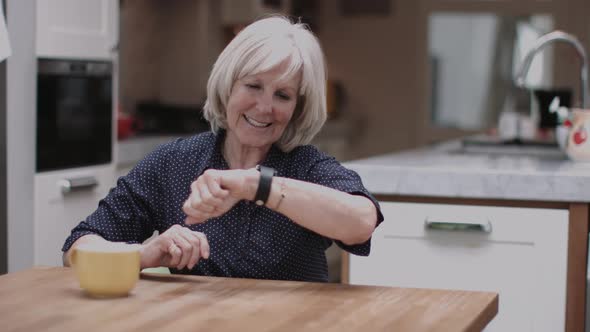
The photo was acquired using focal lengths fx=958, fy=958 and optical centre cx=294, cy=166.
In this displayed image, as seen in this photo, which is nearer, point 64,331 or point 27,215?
point 64,331

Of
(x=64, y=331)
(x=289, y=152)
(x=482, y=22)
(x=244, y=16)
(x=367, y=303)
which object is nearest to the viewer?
(x=64, y=331)

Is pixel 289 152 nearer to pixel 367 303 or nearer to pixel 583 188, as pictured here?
pixel 367 303

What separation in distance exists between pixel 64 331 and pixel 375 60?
601 cm

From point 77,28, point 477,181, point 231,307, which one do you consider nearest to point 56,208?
point 77,28

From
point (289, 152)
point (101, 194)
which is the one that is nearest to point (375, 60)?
point (101, 194)

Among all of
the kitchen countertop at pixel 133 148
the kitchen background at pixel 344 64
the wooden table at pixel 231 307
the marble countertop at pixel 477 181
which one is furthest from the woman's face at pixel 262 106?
the kitchen countertop at pixel 133 148

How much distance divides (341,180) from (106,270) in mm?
598

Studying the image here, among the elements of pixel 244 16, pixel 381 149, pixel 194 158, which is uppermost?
pixel 244 16

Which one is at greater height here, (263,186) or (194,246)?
(263,186)

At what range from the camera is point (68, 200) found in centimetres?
354

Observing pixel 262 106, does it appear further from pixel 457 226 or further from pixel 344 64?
pixel 344 64

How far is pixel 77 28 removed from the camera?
3559 mm

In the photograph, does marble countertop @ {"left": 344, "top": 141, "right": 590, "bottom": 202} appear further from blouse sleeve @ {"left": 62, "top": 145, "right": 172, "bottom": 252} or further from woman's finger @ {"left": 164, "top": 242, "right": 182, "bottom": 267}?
woman's finger @ {"left": 164, "top": 242, "right": 182, "bottom": 267}

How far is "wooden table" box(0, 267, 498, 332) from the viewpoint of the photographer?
1.36m
